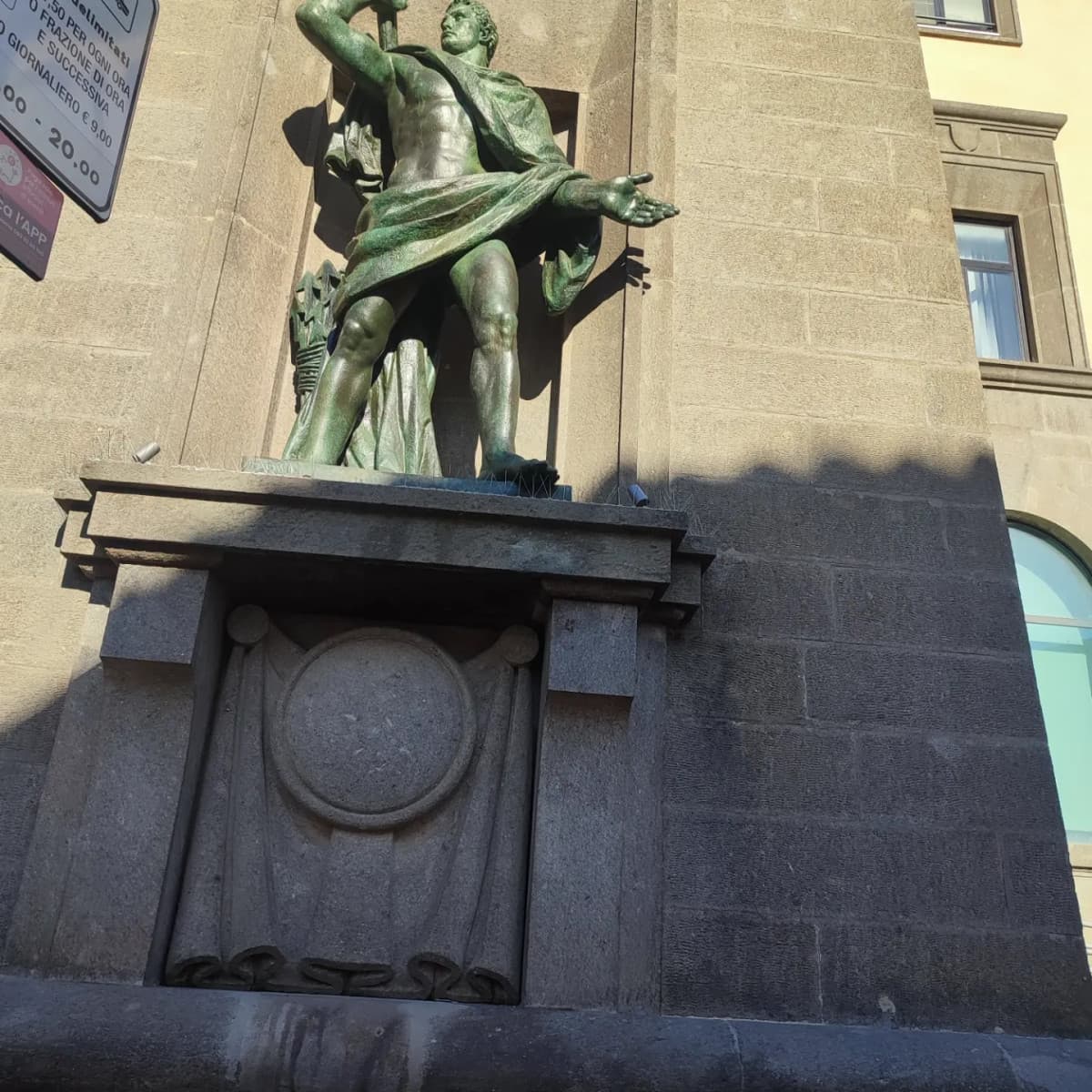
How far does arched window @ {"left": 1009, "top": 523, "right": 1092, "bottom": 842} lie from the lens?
7.31 metres

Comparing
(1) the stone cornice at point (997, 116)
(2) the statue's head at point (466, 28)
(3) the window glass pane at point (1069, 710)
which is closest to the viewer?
(2) the statue's head at point (466, 28)

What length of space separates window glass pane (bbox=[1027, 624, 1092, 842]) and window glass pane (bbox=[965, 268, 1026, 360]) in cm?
225

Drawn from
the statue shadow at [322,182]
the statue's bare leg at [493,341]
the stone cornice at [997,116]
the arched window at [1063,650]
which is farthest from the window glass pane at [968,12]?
the statue's bare leg at [493,341]

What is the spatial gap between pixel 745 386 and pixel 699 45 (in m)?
2.52

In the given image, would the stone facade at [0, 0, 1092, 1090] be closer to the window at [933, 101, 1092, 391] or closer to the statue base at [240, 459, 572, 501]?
the statue base at [240, 459, 572, 501]

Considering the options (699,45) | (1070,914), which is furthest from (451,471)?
(1070,914)

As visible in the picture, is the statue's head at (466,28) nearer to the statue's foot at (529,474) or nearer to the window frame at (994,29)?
the statue's foot at (529,474)

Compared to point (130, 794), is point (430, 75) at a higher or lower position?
higher

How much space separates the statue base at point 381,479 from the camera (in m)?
5.48

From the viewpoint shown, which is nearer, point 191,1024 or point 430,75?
point 191,1024

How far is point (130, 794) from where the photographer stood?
15.8 ft

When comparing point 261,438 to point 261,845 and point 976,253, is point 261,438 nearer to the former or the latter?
point 261,845

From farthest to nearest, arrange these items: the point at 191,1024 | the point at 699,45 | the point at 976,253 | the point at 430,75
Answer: the point at 976,253, the point at 699,45, the point at 430,75, the point at 191,1024

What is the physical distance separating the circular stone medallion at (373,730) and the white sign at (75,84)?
2155 mm
